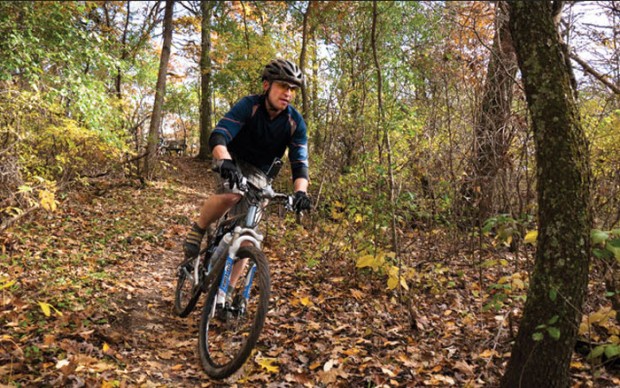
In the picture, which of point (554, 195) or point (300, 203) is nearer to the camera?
point (554, 195)

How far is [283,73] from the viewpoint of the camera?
3.54m

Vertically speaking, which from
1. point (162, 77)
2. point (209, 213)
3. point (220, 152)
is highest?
point (162, 77)

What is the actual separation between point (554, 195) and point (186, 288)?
374cm

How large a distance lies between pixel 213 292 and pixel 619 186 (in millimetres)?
3793

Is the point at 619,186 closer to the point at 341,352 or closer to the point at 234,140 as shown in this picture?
the point at 341,352

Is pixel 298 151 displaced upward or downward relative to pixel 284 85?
downward

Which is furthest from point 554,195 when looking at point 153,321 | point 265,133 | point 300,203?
point 153,321

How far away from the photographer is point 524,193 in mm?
4855

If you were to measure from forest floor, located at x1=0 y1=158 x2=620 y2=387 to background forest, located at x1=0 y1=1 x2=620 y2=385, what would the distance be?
3.1 inches

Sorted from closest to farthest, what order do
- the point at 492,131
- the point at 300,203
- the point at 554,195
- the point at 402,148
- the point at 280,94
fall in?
the point at 554,195, the point at 300,203, the point at 280,94, the point at 492,131, the point at 402,148

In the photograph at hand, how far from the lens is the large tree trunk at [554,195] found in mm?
2182

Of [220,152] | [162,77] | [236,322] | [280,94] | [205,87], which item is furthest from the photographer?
[205,87]

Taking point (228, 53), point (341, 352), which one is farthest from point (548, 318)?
point (228, 53)

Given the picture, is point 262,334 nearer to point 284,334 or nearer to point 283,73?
point 284,334
